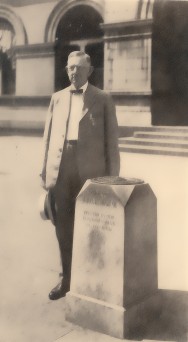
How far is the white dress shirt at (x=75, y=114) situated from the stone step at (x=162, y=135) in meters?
7.13

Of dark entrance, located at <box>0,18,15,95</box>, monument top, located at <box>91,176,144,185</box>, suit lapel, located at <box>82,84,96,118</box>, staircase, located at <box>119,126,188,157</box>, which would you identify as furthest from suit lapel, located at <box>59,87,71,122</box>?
dark entrance, located at <box>0,18,15,95</box>

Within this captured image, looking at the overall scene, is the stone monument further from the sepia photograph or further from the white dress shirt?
the white dress shirt

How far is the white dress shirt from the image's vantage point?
3.04 meters

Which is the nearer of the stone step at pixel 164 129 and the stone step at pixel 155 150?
the stone step at pixel 155 150

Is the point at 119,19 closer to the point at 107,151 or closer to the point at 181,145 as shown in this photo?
the point at 181,145

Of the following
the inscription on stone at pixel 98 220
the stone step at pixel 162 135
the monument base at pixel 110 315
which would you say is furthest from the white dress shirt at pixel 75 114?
the stone step at pixel 162 135

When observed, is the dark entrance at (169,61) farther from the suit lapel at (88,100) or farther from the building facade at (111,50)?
the suit lapel at (88,100)

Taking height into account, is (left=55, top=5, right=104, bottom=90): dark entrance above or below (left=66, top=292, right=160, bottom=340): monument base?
above

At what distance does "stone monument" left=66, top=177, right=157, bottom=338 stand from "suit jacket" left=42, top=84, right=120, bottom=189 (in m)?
0.29

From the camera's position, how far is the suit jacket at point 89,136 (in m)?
3.03

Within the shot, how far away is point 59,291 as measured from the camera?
318cm

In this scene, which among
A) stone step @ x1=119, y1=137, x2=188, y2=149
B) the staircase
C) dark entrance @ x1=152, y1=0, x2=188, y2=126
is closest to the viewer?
the staircase

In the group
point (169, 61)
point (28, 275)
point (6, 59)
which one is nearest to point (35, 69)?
point (6, 59)

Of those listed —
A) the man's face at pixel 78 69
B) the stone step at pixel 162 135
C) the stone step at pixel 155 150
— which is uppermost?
the man's face at pixel 78 69
